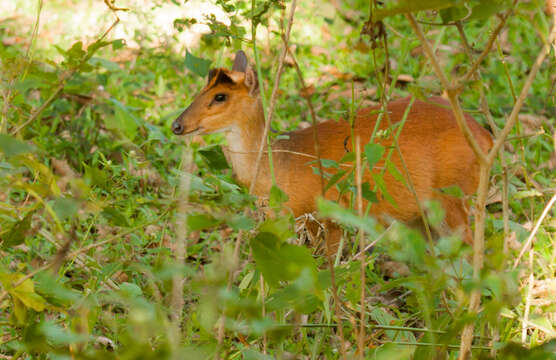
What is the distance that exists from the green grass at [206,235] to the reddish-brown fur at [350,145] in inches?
9.3

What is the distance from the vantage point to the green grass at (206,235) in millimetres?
1311

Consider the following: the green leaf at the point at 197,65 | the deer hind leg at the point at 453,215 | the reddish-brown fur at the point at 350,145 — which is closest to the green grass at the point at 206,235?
the green leaf at the point at 197,65

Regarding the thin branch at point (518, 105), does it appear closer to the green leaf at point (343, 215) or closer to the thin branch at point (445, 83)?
the thin branch at point (445, 83)

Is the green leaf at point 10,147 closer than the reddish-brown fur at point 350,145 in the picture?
Yes

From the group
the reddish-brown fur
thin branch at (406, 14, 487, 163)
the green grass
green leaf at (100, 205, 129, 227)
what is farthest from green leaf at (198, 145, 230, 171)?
the reddish-brown fur

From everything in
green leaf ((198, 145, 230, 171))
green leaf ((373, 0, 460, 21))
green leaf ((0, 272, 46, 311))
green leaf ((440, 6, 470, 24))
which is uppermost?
green leaf ((373, 0, 460, 21))

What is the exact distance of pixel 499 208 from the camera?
14.9 feet

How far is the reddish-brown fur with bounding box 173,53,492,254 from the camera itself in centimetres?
407

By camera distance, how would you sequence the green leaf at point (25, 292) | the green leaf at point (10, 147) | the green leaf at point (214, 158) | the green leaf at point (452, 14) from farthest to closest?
the green leaf at point (214, 158) → the green leaf at point (25, 292) → the green leaf at point (452, 14) → the green leaf at point (10, 147)

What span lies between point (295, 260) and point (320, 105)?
443cm

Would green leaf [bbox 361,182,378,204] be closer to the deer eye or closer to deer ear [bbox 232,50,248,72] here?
the deer eye

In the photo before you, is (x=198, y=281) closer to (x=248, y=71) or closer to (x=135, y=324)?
(x=135, y=324)

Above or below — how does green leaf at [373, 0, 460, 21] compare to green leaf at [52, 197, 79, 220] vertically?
above

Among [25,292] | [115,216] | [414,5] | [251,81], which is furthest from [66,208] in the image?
[251,81]
